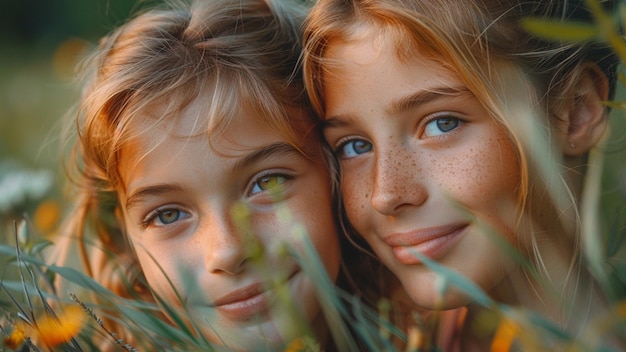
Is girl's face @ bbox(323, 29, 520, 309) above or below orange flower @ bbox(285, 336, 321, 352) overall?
above

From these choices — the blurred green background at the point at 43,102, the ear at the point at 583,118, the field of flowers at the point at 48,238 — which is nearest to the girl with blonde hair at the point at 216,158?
the field of flowers at the point at 48,238

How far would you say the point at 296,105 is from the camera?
1.56m

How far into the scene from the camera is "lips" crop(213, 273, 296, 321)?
57.8 inches

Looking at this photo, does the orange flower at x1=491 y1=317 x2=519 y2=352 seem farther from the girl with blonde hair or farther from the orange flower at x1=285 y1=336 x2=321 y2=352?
the girl with blonde hair

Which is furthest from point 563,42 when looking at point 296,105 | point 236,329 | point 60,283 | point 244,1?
point 60,283

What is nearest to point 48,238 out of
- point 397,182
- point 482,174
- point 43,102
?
point 397,182

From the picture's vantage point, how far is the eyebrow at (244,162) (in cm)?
146

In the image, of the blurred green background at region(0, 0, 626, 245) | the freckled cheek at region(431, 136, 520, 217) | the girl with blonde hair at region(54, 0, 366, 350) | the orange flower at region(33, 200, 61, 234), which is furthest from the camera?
the orange flower at region(33, 200, 61, 234)

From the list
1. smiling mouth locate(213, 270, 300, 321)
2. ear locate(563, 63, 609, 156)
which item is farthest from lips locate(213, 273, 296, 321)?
ear locate(563, 63, 609, 156)

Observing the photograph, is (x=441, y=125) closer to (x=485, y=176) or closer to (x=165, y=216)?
(x=485, y=176)

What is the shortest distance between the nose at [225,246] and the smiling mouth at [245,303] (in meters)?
0.05

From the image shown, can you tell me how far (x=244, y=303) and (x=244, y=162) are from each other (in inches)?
10.1

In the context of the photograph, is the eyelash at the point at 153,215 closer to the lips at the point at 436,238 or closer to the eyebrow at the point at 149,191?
the eyebrow at the point at 149,191

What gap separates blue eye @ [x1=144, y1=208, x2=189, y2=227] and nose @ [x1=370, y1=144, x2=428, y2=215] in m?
0.39
